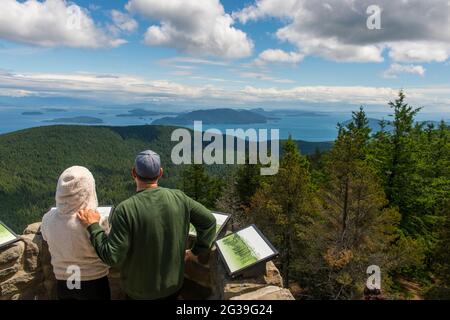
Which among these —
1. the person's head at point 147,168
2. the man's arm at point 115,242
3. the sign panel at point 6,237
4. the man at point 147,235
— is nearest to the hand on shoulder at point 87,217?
the man at point 147,235

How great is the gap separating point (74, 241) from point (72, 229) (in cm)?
14

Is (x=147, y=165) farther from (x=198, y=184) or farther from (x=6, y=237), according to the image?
(x=198, y=184)

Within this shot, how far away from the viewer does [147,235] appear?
3.58 metres

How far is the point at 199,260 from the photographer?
573 cm

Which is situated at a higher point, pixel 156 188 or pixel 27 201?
pixel 156 188

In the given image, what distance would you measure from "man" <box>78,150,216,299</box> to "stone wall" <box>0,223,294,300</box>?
110 cm

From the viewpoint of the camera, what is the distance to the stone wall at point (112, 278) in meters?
4.73

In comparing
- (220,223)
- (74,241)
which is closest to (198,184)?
(220,223)

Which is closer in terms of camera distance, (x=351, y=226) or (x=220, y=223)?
(x=220, y=223)

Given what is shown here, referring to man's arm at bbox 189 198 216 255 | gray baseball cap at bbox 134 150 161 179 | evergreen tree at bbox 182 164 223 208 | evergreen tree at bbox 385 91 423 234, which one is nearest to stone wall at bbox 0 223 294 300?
man's arm at bbox 189 198 216 255
